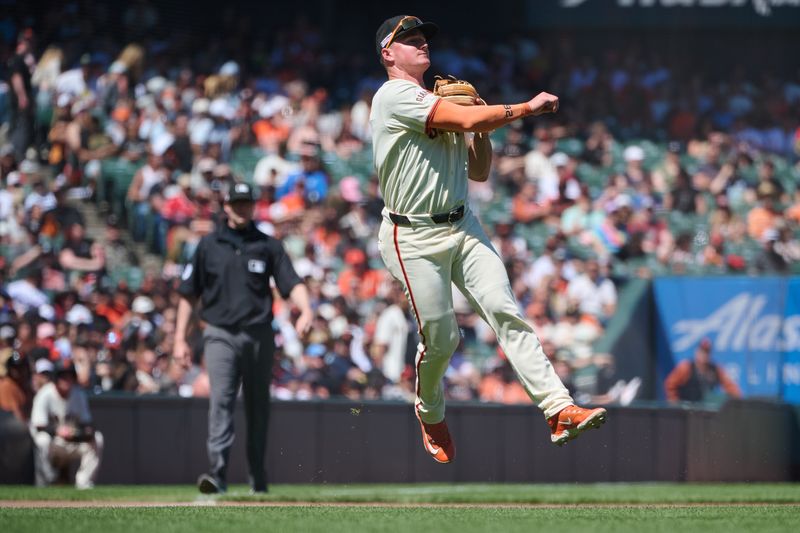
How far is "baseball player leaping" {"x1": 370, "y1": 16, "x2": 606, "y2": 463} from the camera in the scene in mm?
6055

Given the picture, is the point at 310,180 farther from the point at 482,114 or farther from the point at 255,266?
the point at 482,114

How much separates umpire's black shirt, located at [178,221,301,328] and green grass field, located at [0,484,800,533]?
1.12 metres

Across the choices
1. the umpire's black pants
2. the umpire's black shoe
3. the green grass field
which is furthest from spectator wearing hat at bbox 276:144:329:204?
the umpire's black shoe

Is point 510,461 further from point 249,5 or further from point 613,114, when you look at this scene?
point 249,5

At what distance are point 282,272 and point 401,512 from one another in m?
2.61

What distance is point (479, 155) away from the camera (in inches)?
254

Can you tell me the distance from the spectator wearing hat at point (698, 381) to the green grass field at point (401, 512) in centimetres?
428

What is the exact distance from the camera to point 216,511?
244 inches

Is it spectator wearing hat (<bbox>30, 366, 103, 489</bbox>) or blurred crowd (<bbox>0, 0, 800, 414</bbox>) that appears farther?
blurred crowd (<bbox>0, 0, 800, 414</bbox>)

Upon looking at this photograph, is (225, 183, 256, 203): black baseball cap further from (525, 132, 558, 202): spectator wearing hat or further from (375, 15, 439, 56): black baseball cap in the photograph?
(525, 132, 558, 202): spectator wearing hat

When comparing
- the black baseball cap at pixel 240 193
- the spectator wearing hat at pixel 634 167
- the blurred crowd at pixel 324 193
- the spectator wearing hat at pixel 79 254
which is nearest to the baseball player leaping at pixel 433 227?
the black baseball cap at pixel 240 193

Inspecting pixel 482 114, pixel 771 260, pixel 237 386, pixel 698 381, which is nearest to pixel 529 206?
pixel 771 260

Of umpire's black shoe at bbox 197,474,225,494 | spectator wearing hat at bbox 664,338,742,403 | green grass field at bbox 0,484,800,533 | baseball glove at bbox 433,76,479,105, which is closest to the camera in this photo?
green grass field at bbox 0,484,800,533

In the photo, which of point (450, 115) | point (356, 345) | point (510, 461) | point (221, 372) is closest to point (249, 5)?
point (356, 345)
